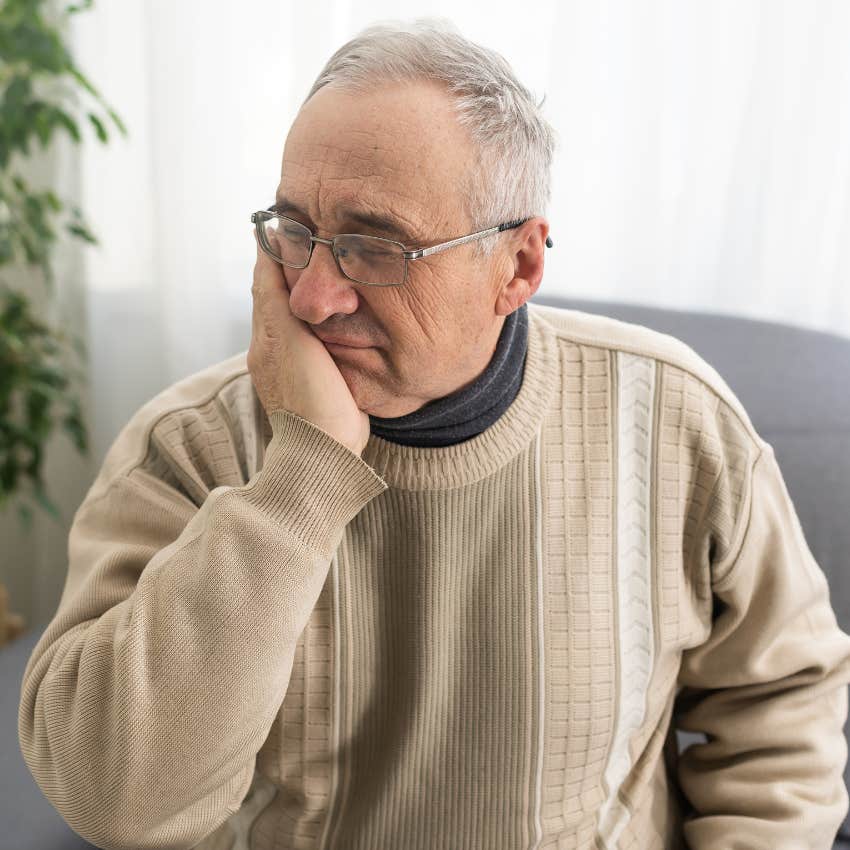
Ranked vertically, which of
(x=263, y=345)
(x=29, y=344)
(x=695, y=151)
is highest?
(x=695, y=151)

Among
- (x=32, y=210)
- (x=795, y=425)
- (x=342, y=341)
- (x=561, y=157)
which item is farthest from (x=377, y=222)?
(x=32, y=210)

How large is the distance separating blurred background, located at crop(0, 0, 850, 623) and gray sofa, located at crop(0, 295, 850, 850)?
35 cm

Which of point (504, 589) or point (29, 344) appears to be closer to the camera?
point (504, 589)

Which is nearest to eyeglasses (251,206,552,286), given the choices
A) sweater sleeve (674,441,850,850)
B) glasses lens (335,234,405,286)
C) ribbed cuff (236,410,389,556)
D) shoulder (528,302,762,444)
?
glasses lens (335,234,405,286)

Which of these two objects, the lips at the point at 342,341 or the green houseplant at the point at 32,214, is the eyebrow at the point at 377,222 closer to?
the lips at the point at 342,341

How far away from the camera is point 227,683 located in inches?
35.5

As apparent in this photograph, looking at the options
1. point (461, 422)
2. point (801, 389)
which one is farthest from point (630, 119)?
point (461, 422)

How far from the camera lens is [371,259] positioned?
3.13 ft

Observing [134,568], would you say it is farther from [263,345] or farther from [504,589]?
[504,589]

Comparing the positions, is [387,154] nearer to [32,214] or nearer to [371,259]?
[371,259]

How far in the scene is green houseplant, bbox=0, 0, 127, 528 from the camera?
6.11 ft

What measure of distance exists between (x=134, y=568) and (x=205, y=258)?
1273 mm

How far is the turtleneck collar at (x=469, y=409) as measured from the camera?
107 centimetres

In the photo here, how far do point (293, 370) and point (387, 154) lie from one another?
232 mm
